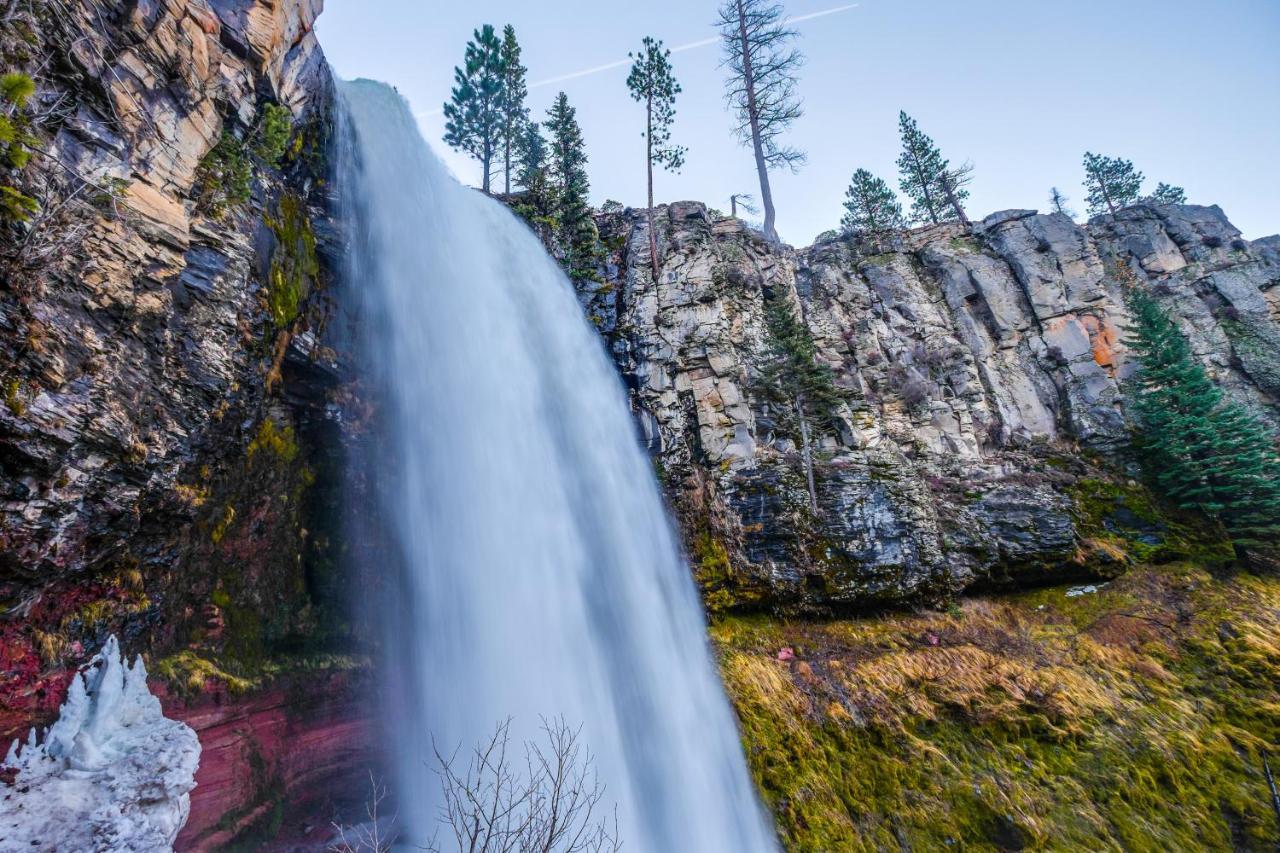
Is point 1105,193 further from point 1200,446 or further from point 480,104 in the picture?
point 480,104

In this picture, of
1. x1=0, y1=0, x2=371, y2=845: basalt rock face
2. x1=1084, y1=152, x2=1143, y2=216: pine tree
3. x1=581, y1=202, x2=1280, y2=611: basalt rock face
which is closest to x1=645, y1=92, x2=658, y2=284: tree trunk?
x1=581, y1=202, x2=1280, y2=611: basalt rock face

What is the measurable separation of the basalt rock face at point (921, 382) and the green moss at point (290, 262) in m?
10.6

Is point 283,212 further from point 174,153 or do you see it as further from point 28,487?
point 28,487

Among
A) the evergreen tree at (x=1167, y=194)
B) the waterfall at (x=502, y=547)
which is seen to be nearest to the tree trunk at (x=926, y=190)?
the evergreen tree at (x=1167, y=194)

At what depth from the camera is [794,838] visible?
31.0 feet

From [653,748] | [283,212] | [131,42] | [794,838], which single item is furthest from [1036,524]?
[131,42]

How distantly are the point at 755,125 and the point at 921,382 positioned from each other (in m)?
16.6

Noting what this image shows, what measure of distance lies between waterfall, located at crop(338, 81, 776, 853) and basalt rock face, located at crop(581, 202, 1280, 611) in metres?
2.88

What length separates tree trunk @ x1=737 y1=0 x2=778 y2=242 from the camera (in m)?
24.2

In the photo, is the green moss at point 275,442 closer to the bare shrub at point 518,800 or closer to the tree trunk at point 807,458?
the bare shrub at point 518,800

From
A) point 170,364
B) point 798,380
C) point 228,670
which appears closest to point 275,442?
point 170,364

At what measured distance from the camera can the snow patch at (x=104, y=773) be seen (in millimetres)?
5086

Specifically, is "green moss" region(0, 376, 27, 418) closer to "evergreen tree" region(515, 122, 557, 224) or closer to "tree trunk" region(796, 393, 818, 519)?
"tree trunk" region(796, 393, 818, 519)

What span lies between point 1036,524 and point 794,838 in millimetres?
11413
